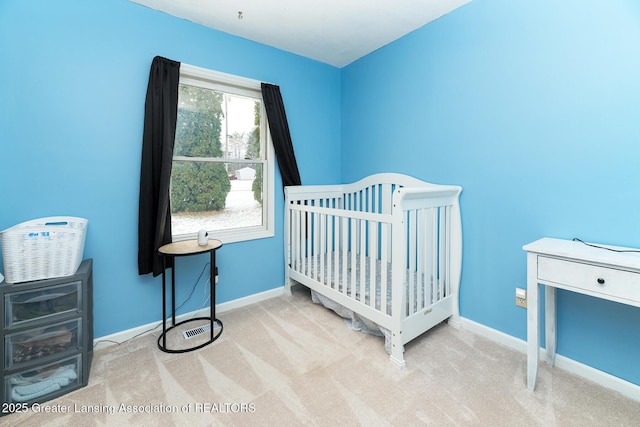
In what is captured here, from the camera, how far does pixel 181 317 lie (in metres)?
2.23

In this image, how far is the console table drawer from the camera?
1158 millimetres

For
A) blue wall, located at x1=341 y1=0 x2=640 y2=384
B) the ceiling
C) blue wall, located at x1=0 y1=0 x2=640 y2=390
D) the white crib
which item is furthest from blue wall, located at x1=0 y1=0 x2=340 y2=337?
blue wall, located at x1=341 y1=0 x2=640 y2=384

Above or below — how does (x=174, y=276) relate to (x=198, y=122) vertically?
below

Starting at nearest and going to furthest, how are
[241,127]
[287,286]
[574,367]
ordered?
[574,367] → [241,127] → [287,286]

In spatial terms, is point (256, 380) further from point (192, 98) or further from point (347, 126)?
point (347, 126)

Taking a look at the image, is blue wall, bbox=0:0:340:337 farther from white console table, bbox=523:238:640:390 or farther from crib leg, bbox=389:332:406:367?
white console table, bbox=523:238:640:390

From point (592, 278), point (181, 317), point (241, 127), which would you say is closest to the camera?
point (592, 278)

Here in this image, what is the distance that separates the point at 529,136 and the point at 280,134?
189cm

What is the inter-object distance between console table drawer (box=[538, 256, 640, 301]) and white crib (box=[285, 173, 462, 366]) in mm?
665

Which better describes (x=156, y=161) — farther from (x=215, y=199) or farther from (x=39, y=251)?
(x=39, y=251)

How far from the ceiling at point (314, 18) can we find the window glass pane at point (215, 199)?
43.1 inches

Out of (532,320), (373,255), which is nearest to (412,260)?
(373,255)

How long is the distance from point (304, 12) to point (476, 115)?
146cm

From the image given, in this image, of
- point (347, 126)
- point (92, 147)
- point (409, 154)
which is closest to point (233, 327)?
point (92, 147)
